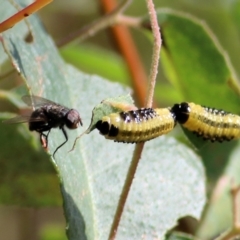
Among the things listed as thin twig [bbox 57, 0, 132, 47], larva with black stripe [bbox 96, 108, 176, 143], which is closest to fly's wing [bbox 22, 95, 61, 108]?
larva with black stripe [bbox 96, 108, 176, 143]

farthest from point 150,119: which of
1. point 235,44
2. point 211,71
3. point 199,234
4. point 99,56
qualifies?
point 235,44

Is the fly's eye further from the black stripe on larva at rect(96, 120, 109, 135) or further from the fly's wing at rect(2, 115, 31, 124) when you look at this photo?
the black stripe on larva at rect(96, 120, 109, 135)

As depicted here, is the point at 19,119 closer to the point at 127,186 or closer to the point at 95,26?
the point at 127,186

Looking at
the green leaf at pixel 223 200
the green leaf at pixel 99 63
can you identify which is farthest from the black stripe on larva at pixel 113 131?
the green leaf at pixel 99 63

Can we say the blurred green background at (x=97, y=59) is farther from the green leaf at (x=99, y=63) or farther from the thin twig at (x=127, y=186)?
the thin twig at (x=127, y=186)

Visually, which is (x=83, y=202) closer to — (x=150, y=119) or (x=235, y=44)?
(x=150, y=119)

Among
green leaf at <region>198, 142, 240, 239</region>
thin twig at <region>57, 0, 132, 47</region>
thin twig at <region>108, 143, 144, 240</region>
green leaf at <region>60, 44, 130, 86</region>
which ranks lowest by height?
thin twig at <region>108, 143, 144, 240</region>
